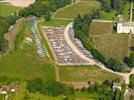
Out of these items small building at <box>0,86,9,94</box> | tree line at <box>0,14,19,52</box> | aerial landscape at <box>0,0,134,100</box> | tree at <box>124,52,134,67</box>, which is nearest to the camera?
small building at <box>0,86,9,94</box>

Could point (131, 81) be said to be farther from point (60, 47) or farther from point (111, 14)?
point (111, 14)

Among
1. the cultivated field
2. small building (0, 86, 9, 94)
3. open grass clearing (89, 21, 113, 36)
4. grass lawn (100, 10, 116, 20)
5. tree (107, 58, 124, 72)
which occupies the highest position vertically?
the cultivated field

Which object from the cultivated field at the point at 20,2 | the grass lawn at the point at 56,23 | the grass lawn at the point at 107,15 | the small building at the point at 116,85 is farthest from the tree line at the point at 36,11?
the small building at the point at 116,85

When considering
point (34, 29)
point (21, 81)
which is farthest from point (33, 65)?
point (34, 29)

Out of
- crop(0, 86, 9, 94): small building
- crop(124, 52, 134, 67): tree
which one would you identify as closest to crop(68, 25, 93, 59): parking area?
crop(124, 52, 134, 67): tree

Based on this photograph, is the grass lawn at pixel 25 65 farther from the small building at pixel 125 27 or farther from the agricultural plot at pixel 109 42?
the small building at pixel 125 27

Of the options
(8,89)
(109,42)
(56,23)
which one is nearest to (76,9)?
(56,23)

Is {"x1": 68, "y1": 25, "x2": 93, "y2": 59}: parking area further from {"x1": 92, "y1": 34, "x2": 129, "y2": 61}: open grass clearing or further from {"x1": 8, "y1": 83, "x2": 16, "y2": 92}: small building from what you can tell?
{"x1": 8, "y1": 83, "x2": 16, "y2": 92}: small building

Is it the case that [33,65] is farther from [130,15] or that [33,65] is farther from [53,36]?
[130,15]
